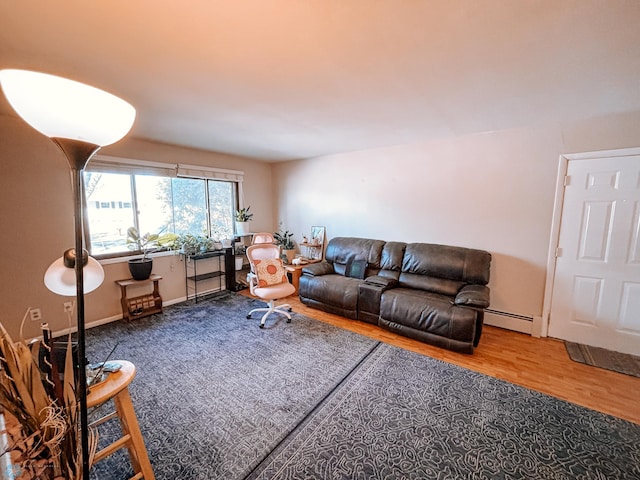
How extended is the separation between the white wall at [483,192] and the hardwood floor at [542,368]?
46cm

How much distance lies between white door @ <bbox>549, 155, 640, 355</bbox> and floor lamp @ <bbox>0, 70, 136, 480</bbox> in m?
3.87

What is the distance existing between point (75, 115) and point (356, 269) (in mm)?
3545

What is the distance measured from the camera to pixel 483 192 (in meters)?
3.29

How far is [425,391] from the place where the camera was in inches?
83.6

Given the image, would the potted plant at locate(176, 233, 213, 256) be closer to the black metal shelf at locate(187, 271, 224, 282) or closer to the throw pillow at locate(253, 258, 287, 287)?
the black metal shelf at locate(187, 271, 224, 282)

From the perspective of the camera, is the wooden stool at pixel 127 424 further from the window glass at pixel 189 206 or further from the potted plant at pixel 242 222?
the potted plant at pixel 242 222

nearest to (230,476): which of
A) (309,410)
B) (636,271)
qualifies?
(309,410)

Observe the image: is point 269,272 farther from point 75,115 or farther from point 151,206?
point 75,115

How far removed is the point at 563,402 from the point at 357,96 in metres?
2.88

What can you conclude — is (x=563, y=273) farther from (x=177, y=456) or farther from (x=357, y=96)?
(x=177, y=456)

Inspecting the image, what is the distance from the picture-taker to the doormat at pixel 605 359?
7.91 feet

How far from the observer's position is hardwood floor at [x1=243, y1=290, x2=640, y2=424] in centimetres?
204

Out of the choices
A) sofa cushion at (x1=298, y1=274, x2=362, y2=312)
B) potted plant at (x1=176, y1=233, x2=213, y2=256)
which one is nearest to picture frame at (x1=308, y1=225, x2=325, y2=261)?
sofa cushion at (x1=298, y1=274, x2=362, y2=312)

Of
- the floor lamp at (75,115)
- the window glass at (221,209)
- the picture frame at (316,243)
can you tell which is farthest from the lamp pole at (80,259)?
the picture frame at (316,243)
